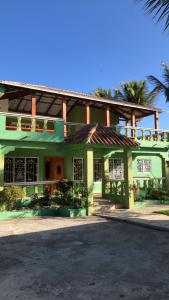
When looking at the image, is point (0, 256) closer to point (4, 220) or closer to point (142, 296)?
point (142, 296)

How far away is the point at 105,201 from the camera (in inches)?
610

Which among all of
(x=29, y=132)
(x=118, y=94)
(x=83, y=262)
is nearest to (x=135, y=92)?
(x=118, y=94)

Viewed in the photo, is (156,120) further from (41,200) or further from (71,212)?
(71,212)

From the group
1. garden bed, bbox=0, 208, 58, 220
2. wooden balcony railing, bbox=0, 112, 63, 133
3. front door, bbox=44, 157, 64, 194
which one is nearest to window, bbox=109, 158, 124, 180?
front door, bbox=44, 157, 64, 194

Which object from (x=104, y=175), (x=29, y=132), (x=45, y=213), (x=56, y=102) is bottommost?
(x=45, y=213)

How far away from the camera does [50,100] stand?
20906 mm

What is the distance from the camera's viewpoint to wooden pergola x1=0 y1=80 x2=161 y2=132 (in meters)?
17.5

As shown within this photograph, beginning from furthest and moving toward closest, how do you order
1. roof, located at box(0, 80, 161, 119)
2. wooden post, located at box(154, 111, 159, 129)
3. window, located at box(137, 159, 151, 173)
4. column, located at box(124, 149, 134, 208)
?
wooden post, located at box(154, 111, 159, 129), window, located at box(137, 159, 151, 173), roof, located at box(0, 80, 161, 119), column, located at box(124, 149, 134, 208)

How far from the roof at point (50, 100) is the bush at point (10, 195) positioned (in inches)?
261

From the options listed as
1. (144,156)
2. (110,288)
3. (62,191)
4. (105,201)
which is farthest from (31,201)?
(144,156)

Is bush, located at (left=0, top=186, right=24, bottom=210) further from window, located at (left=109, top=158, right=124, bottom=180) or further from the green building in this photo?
window, located at (left=109, top=158, right=124, bottom=180)

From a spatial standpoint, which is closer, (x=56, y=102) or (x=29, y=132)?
(x=29, y=132)

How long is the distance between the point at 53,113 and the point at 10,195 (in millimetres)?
11537

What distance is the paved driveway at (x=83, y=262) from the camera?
4.86 m
